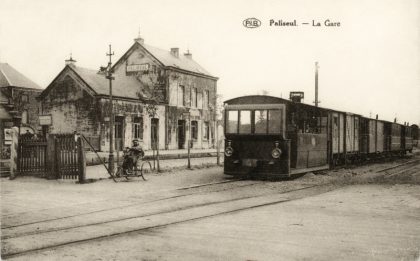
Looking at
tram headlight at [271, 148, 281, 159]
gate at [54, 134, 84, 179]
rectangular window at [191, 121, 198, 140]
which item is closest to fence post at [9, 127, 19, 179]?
gate at [54, 134, 84, 179]

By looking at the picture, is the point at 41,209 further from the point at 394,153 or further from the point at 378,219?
the point at 394,153

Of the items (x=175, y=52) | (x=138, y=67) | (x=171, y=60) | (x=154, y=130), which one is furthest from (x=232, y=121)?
(x=175, y=52)

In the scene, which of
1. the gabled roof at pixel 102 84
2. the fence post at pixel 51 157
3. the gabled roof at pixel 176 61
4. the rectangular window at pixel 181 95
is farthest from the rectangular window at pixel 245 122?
the rectangular window at pixel 181 95

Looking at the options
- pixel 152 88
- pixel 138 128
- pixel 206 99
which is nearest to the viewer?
pixel 138 128

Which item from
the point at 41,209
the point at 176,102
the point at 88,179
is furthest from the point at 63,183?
the point at 176,102

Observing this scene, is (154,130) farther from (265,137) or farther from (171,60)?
(265,137)

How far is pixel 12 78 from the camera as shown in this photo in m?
45.1

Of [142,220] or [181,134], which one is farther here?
[181,134]

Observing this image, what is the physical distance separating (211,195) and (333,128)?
30.4 feet

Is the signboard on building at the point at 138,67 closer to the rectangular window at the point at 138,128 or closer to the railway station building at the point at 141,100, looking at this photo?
the railway station building at the point at 141,100

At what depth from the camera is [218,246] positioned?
6148mm

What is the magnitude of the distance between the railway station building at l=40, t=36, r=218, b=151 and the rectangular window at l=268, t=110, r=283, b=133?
13.2 m

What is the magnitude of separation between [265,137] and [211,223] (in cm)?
751

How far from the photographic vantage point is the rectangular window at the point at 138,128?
34.1m
